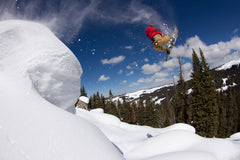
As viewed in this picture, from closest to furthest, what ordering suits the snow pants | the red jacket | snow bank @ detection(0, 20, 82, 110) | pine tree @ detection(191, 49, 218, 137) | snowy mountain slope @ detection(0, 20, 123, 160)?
1. snowy mountain slope @ detection(0, 20, 123, 160)
2. snow bank @ detection(0, 20, 82, 110)
3. the snow pants
4. the red jacket
5. pine tree @ detection(191, 49, 218, 137)

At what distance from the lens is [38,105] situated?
1.58 metres

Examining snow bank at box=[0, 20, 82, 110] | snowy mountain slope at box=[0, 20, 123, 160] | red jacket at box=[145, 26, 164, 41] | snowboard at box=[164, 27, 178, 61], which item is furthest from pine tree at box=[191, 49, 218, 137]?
snow bank at box=[0, 20, 82, 110]

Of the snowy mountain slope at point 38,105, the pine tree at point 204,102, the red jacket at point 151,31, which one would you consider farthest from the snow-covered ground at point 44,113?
the pine tree at point 204,102

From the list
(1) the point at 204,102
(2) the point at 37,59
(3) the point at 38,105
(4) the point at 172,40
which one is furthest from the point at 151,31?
(1) the point at 204,102

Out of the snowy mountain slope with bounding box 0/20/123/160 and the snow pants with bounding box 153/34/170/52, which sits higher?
the snow pants with bounding box 153/34/170/52

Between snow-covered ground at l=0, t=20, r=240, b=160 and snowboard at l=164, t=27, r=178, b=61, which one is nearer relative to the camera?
snow-covered ground at l=0, t=20, r=240, b=160

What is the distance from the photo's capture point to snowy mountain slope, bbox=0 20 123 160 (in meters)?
1.18

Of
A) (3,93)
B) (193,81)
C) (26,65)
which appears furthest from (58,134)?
(193,81)

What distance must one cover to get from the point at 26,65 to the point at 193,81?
18.9 meters

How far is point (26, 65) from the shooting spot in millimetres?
1849

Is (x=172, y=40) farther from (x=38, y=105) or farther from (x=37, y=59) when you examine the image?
(x=38, y=105)

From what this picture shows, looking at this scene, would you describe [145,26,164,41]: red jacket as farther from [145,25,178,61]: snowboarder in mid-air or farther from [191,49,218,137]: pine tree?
[191,49,218,137]: pine tree

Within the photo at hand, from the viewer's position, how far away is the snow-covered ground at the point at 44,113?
1.20 m

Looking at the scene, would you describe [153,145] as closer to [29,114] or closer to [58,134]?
[58,134]
